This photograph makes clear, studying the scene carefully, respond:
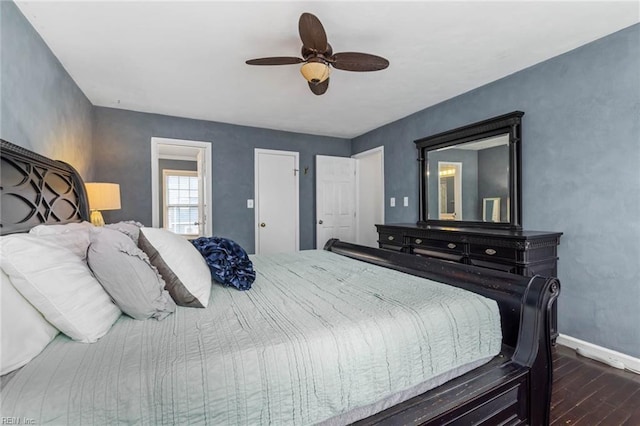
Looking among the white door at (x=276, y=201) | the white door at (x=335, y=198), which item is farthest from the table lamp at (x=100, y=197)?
the white door at (x=335, y=198)

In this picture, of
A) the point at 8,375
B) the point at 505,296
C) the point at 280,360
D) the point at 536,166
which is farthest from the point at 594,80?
the point at 8,375

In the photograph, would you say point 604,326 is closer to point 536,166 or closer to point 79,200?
point 536,166

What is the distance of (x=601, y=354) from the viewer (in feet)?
7.15

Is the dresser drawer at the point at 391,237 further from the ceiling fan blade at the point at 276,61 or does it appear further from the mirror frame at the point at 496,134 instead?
the ceiling fan blade at the point at 276,61

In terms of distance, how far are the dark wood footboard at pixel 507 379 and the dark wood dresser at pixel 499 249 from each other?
1.00 metres

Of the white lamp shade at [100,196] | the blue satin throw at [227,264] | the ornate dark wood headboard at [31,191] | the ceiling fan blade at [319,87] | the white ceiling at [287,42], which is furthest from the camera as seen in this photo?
the white lamp shade at [100,196]

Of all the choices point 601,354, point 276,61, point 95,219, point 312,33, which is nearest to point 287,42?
point 276,61

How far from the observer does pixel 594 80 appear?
7.29 ft

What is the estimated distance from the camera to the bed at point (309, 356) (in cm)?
78

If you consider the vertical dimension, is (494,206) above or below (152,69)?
below

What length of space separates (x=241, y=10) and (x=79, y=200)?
177cm

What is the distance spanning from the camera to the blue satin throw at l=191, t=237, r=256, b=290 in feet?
5.16

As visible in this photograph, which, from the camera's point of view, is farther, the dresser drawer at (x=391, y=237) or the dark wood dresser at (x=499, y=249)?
the dresser drawer at (x=391, y=237)

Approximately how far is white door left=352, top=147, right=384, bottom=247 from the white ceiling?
196cm
